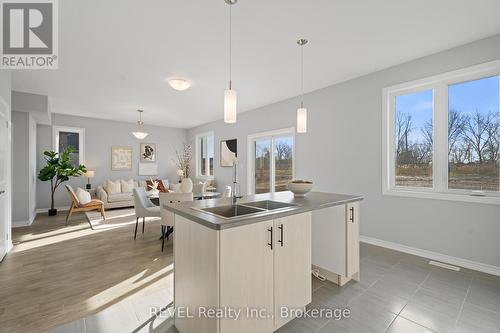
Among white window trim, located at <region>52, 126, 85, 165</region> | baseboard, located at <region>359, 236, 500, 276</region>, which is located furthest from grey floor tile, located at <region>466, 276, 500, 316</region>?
white window trim, located at <region>52, 126, 85, 165</region>

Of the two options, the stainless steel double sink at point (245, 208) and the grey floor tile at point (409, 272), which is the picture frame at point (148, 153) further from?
the grey floor tile at point (409, 272)

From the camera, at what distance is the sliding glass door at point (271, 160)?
5109 millimetres

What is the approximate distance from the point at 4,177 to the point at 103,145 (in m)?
4.33

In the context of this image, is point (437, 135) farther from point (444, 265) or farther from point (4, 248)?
point (4, 248)

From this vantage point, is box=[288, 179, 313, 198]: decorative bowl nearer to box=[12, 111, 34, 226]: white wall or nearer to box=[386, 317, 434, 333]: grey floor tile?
box=[386, 317, 434, 333]: grey floor tile

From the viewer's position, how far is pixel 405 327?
1.73 metres

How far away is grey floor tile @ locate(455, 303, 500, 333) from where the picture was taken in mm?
1700

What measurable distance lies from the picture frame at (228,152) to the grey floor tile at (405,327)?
16.8ft

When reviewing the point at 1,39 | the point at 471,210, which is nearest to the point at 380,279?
the point at 471,210

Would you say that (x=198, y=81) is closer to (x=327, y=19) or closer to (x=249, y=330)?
(x=327, y=19)

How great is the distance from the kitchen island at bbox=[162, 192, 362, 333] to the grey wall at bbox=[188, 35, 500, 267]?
2.23 metres

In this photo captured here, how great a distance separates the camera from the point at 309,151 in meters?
4.51

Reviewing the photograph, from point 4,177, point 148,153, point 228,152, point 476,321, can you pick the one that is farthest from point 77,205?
point 476,321

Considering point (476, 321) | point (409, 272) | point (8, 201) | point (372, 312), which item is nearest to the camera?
point (476, 321)
